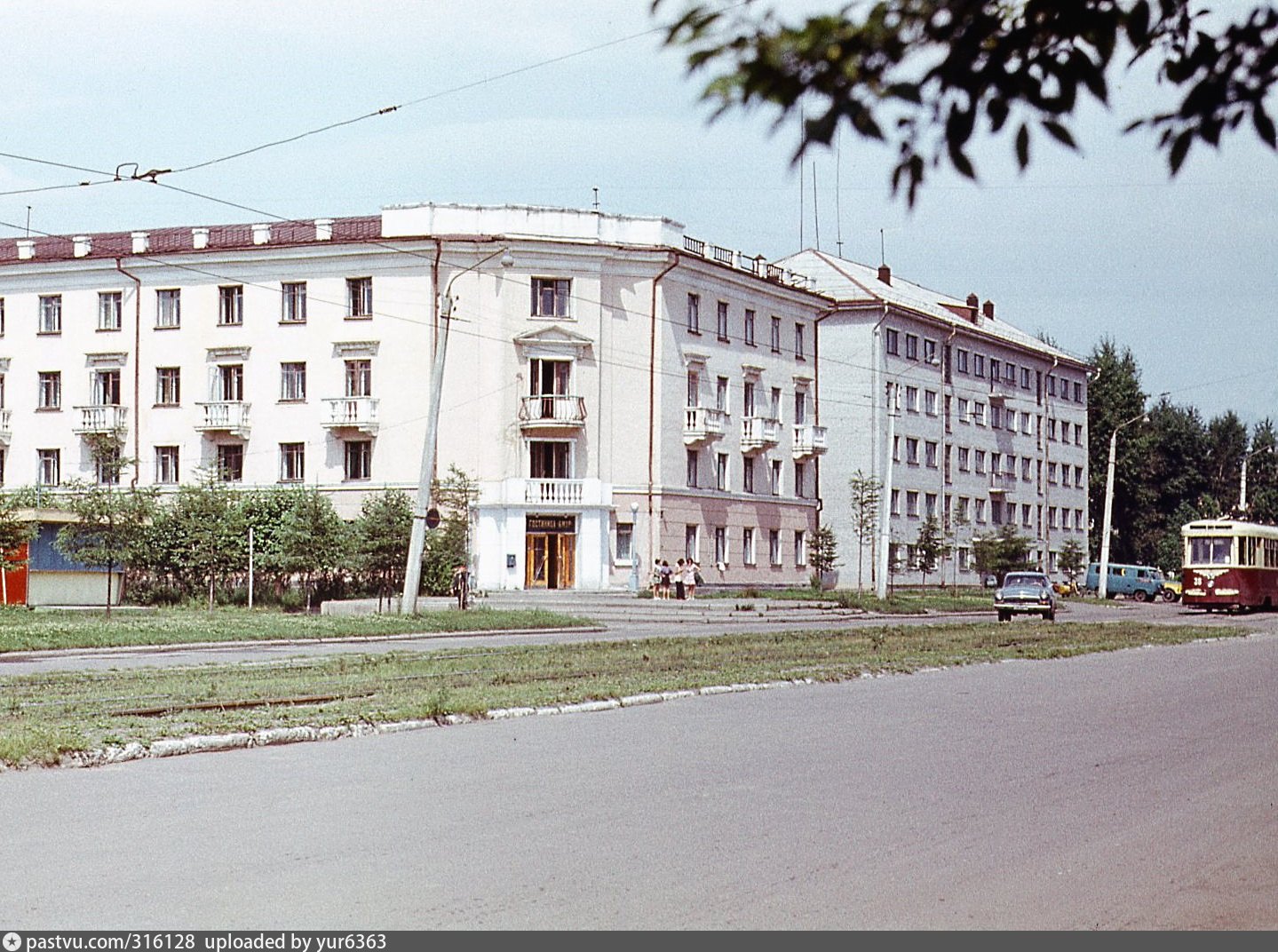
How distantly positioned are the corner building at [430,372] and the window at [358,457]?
10cm

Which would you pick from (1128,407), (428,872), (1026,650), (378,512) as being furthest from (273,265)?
(1128,407)

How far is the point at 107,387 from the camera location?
64688mm

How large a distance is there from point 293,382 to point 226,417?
2.82m

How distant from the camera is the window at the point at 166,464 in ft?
209

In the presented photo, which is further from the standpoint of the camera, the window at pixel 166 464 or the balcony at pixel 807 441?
the balcony at pixel 807 441

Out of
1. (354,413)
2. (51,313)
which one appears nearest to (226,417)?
(354,413)

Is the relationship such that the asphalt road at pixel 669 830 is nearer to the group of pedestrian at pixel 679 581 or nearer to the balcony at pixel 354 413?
the group of pedestrian at pixel 679 581

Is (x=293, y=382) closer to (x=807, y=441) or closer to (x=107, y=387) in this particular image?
(x=107, y=387)

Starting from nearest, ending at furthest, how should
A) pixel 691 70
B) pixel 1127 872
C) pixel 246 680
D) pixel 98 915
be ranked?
pixel 691 70
pixel 98 915
pixel 1127 872
pixel 246 680

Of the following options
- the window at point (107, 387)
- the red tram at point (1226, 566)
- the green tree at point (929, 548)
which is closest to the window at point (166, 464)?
the window at point (107, 387)

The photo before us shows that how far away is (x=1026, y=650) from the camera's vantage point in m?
29.3

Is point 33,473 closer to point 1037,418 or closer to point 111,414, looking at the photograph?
point 111,414

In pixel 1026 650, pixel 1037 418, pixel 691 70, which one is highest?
pixel 1037 418

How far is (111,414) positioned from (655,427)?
2077 centimetres
